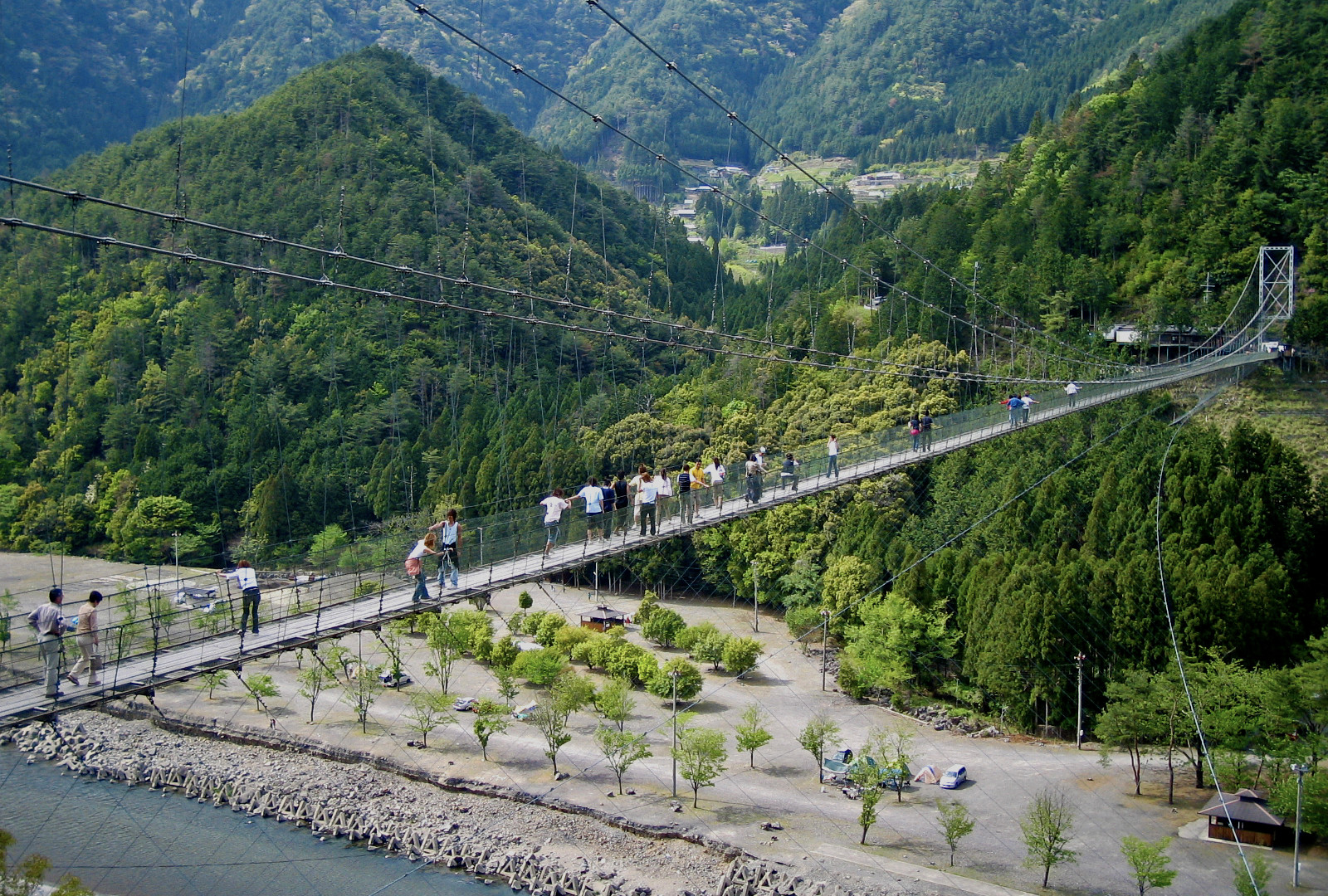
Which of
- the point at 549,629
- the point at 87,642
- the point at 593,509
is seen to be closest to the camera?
the point at 87,642

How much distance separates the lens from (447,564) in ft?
48.5

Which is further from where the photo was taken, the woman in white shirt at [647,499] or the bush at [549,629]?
the bush at [549,629]

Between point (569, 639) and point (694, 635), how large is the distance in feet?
11.7

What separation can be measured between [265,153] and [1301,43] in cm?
4855

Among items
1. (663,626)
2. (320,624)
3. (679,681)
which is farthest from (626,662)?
(320,624)

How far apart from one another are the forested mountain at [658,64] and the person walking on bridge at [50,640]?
208 feet

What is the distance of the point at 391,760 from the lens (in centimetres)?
2997

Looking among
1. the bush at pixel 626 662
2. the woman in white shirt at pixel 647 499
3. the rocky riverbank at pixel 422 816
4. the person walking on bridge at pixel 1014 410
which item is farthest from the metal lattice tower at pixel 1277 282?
the woman in white shirt at pixel 647 499

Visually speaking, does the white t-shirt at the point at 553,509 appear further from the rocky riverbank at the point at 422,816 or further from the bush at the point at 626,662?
the bush at the point at 626,662

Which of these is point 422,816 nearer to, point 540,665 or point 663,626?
point 540,665

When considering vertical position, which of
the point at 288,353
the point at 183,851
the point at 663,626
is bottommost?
the point at 183,851

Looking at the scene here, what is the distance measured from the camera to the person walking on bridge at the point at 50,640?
11078mm

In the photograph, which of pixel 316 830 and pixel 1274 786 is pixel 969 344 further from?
pixel 316 830

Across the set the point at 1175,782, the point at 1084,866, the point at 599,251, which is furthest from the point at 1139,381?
the point at 599,251
